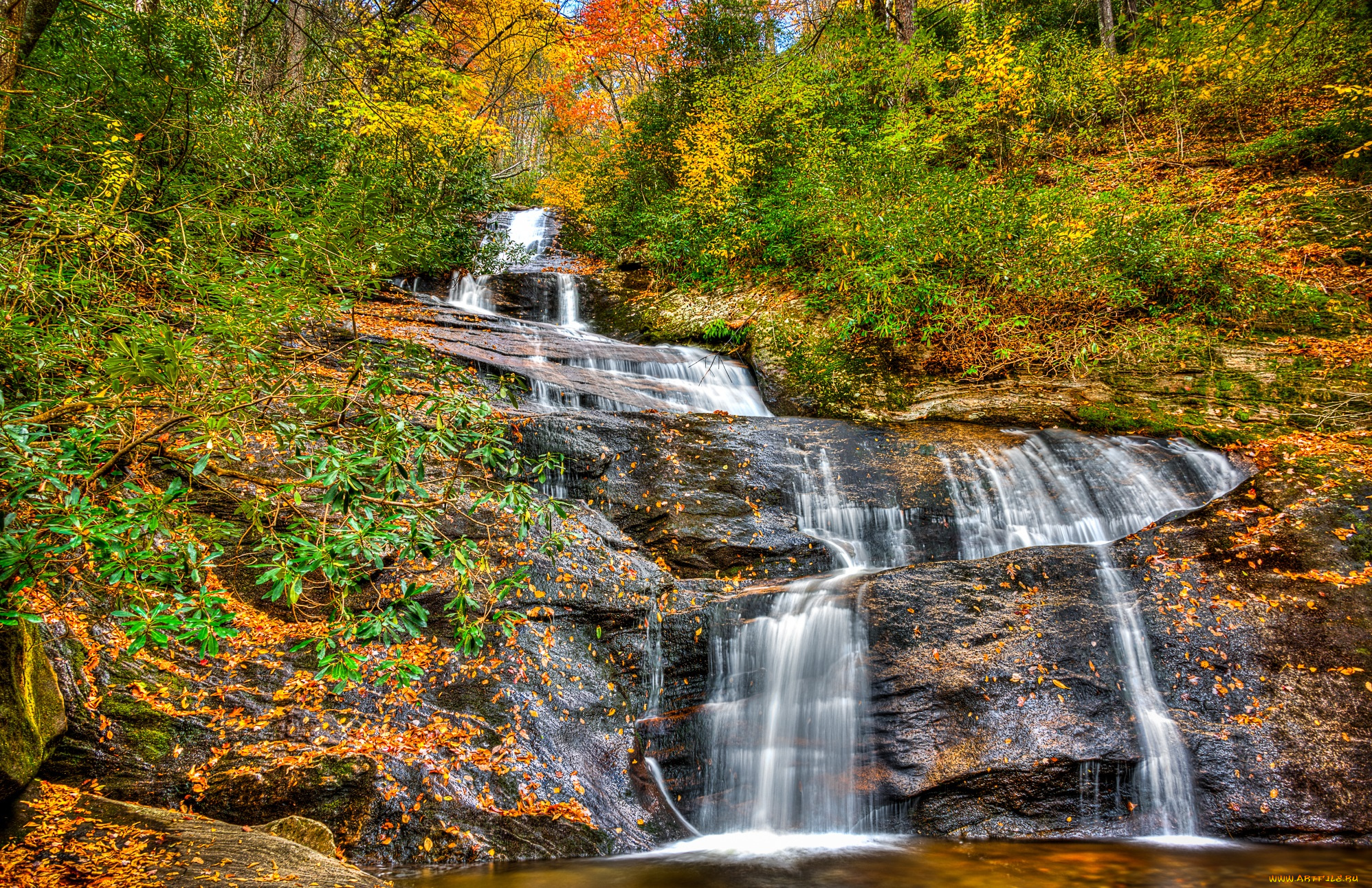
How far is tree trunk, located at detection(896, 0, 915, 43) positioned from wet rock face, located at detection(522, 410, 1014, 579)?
1011cm

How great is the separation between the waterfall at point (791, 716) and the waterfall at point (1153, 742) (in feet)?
7.37

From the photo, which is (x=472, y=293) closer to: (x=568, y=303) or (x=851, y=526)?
(x=568, y=303)

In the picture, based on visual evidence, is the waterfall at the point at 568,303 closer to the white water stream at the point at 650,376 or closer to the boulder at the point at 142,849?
the white water stream at the point at 650,376

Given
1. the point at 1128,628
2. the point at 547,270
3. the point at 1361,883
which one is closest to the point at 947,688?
the point at 1128,628

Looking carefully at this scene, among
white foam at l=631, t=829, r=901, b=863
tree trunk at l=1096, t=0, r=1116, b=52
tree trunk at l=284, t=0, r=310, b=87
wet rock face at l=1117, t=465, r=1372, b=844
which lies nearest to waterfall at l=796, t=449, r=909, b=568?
wet rock face at l=1117, t=465, r=1372, b=844

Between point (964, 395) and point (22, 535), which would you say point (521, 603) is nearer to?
point (22, 535)

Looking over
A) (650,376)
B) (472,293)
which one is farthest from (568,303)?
(650,376)

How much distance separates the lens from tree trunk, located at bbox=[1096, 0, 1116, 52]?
16.2m

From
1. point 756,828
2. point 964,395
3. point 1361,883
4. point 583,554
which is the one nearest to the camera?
point 1361,883

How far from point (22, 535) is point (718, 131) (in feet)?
49.8

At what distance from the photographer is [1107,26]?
1698 cm

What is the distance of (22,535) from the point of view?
242cm

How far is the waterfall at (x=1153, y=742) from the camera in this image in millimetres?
5230

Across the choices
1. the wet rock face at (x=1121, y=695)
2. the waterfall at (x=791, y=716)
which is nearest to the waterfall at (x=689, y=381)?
the waterfall at (x=791, y=716)
